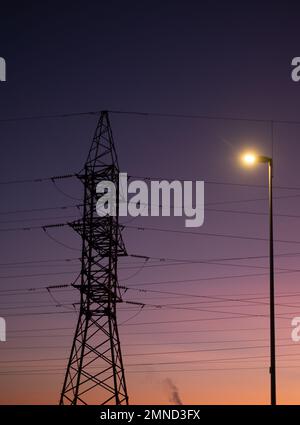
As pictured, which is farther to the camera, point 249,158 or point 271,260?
point 249,158

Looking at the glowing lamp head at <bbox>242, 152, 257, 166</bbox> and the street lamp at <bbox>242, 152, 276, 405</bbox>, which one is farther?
the glowing lamp head at <bbox>242, 152, 257, 166</bbox>

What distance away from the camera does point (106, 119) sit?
214 feet

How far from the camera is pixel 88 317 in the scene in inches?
2324

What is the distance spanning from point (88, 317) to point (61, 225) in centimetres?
832

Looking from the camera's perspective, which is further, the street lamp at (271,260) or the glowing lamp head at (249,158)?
the glowing lamp head at (249,158)

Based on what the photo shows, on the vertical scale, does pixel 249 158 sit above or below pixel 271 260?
above

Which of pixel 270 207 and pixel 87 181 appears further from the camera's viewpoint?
pixel 87 181
